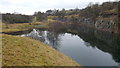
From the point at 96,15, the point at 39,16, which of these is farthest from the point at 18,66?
the point at 39,16

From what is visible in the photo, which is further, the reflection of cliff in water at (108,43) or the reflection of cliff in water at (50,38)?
the reflection of cliff in water at (50,38)

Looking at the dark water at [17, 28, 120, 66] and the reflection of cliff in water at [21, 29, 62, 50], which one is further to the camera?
the reflection of cliff in water at [21, 29, 62, 50]

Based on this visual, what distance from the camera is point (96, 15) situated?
341 feet

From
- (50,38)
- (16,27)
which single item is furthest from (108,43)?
(16,27)

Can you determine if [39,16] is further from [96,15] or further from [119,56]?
[119,56]

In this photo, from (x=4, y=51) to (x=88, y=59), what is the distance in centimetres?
2171

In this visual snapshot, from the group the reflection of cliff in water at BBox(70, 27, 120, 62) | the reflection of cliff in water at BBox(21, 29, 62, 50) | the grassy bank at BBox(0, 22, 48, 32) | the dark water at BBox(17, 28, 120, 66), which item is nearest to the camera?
the dark water at BBox(17, 28, 120, 66)

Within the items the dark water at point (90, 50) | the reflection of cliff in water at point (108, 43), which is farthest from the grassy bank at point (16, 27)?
the reflection of cliff in water at point (108, 43)

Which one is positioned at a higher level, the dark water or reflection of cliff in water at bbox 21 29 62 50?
reflection of cliff in water at bbox 21 29 62 50

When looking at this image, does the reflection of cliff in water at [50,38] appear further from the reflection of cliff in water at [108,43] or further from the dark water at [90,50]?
the reflection of cliff in water at [108,43]

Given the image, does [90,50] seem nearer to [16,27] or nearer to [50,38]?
[50,38]

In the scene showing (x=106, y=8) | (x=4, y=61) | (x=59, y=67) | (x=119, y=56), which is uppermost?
(x=106, y=8)

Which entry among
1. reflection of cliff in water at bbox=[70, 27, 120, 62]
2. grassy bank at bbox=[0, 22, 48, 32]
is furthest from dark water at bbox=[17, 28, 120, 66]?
grassy bank at bbox=[0, 22, 48, 32]

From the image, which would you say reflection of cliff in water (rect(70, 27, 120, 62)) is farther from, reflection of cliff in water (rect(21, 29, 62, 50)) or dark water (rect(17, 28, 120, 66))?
reflection of cliff in water (rect(21, 29, 62, 50))
